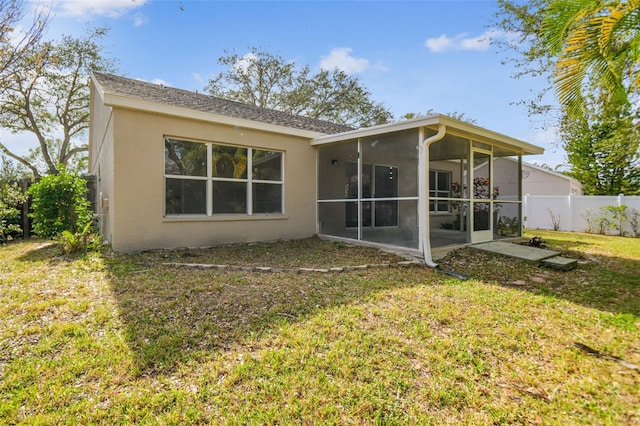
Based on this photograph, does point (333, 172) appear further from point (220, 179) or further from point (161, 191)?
point (161, 191)

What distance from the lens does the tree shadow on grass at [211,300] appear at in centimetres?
296

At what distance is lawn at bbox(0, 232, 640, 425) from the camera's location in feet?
7.21

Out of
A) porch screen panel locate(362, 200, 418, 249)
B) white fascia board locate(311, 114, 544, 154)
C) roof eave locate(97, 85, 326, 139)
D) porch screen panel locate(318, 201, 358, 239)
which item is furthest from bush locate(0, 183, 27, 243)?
porch screen panel locate(362, 200, 418, 249)

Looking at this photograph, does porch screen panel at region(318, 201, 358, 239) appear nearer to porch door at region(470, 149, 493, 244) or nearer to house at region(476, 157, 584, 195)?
porch door at region(470, 149, 493, 244)

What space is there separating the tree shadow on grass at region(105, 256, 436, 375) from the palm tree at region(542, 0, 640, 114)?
3.82 meters

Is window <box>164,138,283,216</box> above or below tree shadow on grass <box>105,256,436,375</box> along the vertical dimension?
above

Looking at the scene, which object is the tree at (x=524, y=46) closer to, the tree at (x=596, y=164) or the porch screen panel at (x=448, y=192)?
the tree at (x=596, y=164)

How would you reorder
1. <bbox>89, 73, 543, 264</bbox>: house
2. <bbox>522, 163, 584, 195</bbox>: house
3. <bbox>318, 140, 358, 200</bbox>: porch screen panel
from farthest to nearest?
<bbox>522, 163, 584, 195</bbox>: house
<bbox>318, 140, 358, 200</bbox>: porch screen panel
<bbox>89, 73, 543, 264</bbox>: house

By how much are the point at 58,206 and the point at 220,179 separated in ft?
11.9

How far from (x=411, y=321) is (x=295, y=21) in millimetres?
9575

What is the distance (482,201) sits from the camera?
7.89 metres

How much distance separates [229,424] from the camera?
2.05 m

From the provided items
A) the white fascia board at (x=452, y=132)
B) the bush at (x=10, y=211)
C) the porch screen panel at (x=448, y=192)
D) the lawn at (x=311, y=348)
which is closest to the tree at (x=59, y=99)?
the bush at (x=10, y=211)

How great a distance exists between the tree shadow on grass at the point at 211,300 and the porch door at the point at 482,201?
9.80ft
